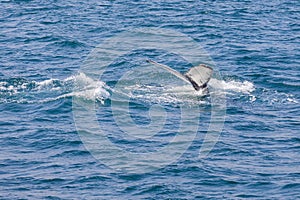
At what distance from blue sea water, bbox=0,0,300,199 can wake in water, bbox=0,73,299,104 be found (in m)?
0.08

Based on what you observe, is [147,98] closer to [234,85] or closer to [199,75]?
[199,75]

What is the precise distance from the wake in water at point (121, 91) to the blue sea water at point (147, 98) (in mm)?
83

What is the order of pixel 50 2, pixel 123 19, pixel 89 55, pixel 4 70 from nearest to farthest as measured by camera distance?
pixel 4 70, pixel 89 55, pixel 123 19, pixel 50 2

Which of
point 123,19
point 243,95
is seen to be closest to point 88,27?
point 123,19

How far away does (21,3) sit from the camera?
3583 inches

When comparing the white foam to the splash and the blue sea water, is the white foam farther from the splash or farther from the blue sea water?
the splash

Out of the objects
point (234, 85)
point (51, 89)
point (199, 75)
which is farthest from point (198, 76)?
point (51, 89)

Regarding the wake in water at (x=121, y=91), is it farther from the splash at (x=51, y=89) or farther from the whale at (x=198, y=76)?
the whale at (x=198, y=76)

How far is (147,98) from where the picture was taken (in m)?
60.0

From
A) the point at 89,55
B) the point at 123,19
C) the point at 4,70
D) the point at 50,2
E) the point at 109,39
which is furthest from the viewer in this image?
the point at 50,2

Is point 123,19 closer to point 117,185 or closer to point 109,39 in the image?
point 109,39

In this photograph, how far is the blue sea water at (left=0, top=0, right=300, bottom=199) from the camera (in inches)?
1826

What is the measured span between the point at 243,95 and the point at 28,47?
76.9ft

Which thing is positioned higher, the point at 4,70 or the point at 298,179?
the point at 4,70
